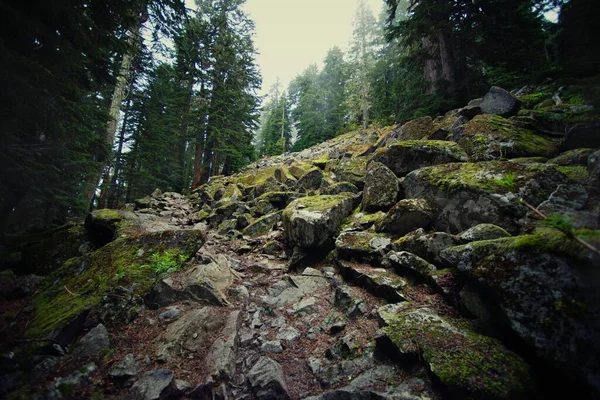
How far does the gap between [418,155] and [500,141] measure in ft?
6.11

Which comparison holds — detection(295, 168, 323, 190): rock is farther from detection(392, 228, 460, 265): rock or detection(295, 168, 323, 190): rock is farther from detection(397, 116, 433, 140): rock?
detection(392, 228, 460, 265): rock

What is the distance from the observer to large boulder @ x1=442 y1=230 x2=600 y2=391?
2143mm

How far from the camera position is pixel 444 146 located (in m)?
6.72

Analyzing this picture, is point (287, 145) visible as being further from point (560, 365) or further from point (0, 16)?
point (560, 365)

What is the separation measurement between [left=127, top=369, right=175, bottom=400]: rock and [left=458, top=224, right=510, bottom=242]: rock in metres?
4.81

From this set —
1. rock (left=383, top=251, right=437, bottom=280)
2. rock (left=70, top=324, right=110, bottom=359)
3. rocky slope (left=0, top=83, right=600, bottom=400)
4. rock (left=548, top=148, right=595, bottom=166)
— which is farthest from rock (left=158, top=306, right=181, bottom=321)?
rock (left=548, top=148, right=595, bottom=166)

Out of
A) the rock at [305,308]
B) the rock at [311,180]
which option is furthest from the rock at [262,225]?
the rock at [305,308]

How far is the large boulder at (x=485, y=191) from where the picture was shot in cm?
432

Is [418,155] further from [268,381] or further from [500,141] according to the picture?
[268,381]

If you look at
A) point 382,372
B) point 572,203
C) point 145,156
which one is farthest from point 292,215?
point 145,156

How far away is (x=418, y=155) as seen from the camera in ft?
23.1

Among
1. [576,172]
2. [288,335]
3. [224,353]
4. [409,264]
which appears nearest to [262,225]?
[288,335]

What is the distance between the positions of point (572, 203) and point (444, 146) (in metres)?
3.28

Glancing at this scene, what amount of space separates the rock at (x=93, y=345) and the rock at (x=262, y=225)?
18.3 feet
